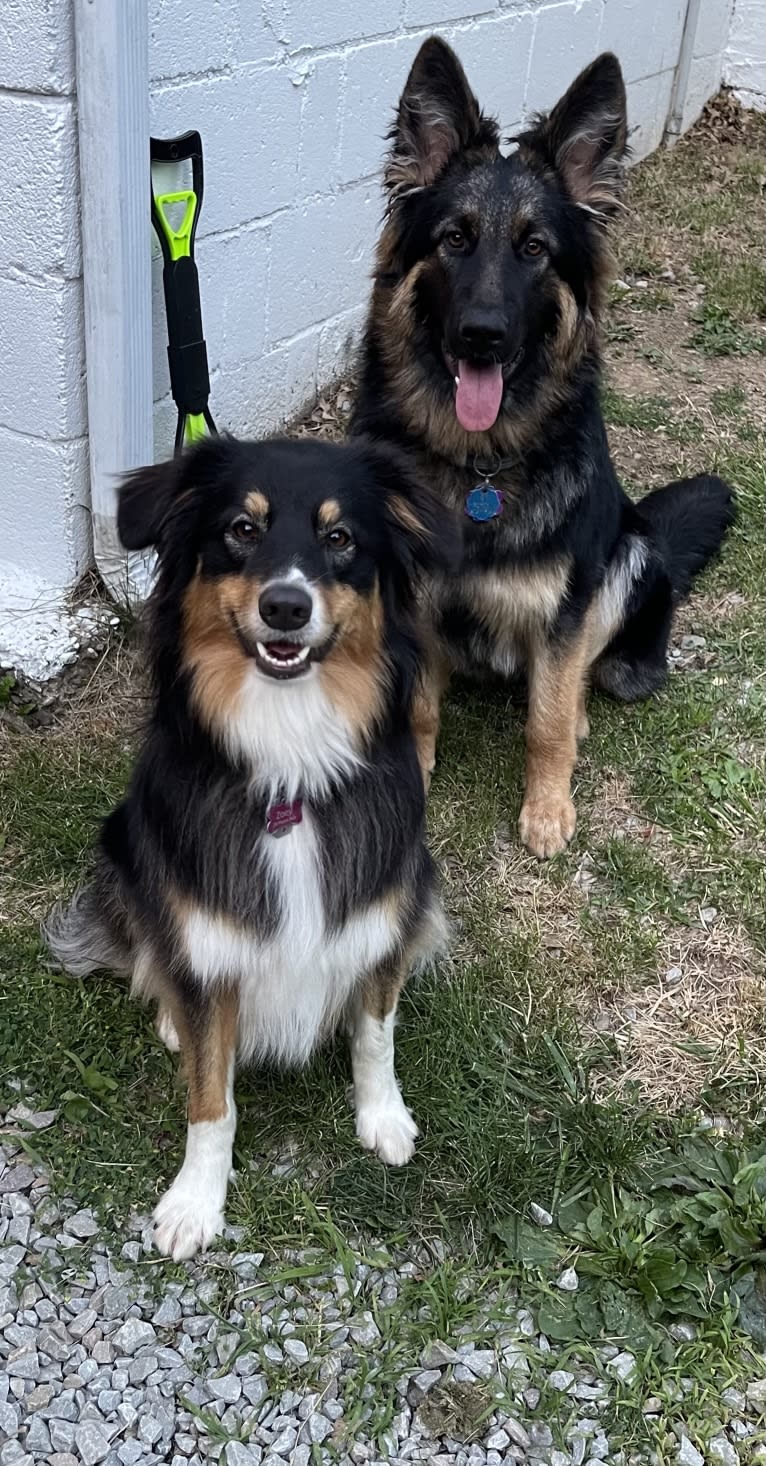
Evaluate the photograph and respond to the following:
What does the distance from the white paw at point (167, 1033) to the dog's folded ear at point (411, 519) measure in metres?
1.11

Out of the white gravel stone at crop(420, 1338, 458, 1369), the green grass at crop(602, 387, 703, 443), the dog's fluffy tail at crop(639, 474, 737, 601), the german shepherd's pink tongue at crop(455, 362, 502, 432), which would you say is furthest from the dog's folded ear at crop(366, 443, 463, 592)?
the green grass at crop(602, 387, 703, 443)

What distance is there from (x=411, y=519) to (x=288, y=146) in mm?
2553

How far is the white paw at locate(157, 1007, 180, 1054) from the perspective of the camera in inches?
103

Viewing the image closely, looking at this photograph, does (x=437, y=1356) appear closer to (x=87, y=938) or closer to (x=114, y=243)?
(x=87, y=938)

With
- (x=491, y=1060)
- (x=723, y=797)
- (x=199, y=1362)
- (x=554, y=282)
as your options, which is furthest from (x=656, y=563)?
(x=199, y=1362)

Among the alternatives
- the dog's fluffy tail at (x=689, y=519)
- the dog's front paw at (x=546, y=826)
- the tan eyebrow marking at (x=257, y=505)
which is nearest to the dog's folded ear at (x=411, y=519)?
the tan eyebrow marking at (x=257, y=505)

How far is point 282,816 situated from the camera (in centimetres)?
213

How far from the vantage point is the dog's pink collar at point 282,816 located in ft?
6.99

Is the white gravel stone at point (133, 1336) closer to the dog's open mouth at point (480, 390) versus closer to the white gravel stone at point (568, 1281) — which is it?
the white gravel stone at point (568, 1281)

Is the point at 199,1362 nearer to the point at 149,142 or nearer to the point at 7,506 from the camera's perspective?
the point at 7,506

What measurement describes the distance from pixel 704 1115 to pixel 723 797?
1087mm

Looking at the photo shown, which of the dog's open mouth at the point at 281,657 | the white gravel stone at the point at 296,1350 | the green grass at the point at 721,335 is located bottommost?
the white gravel stone at the point at 296,1350

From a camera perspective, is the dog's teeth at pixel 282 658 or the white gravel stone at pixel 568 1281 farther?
the white gravel stone at pixel 568 1281

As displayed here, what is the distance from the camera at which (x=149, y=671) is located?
2.17 meters
